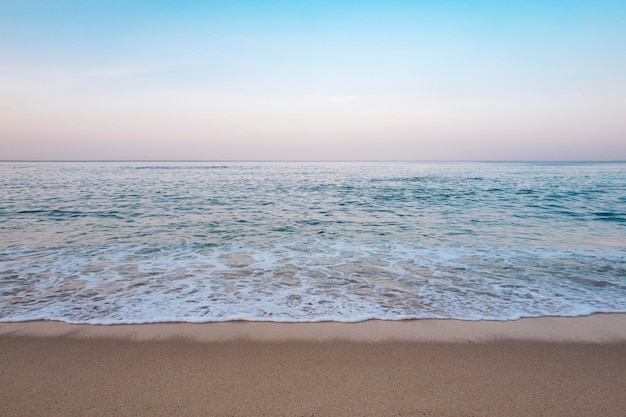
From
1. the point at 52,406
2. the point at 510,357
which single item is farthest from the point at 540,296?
the point at 52,406

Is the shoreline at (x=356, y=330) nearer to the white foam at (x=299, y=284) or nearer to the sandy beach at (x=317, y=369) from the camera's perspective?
the sandy beach at (x=317, y=369)

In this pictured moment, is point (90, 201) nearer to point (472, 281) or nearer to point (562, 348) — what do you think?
point (472, 281)

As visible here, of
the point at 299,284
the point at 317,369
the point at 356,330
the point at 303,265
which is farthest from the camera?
the point at 303,265

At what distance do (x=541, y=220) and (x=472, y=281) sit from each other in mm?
8889

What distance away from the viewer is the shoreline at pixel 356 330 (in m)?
3.79

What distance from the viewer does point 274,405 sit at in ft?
8.61

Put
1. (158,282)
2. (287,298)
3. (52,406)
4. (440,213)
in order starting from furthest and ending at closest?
(440,213)
(158,282)
(287,298)
(52,406)

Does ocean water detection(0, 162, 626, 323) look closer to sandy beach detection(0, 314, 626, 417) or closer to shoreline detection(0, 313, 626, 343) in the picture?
shoreline detection(0, 313, 626, 343)

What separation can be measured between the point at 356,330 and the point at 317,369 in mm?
968

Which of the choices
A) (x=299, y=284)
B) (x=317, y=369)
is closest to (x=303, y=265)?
(x=299, y=284)

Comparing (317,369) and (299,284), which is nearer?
(317,369)

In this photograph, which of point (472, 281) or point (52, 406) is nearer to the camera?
point (52, 406)

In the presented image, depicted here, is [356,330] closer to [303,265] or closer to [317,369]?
[317,369]

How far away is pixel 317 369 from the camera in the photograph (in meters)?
3.14
